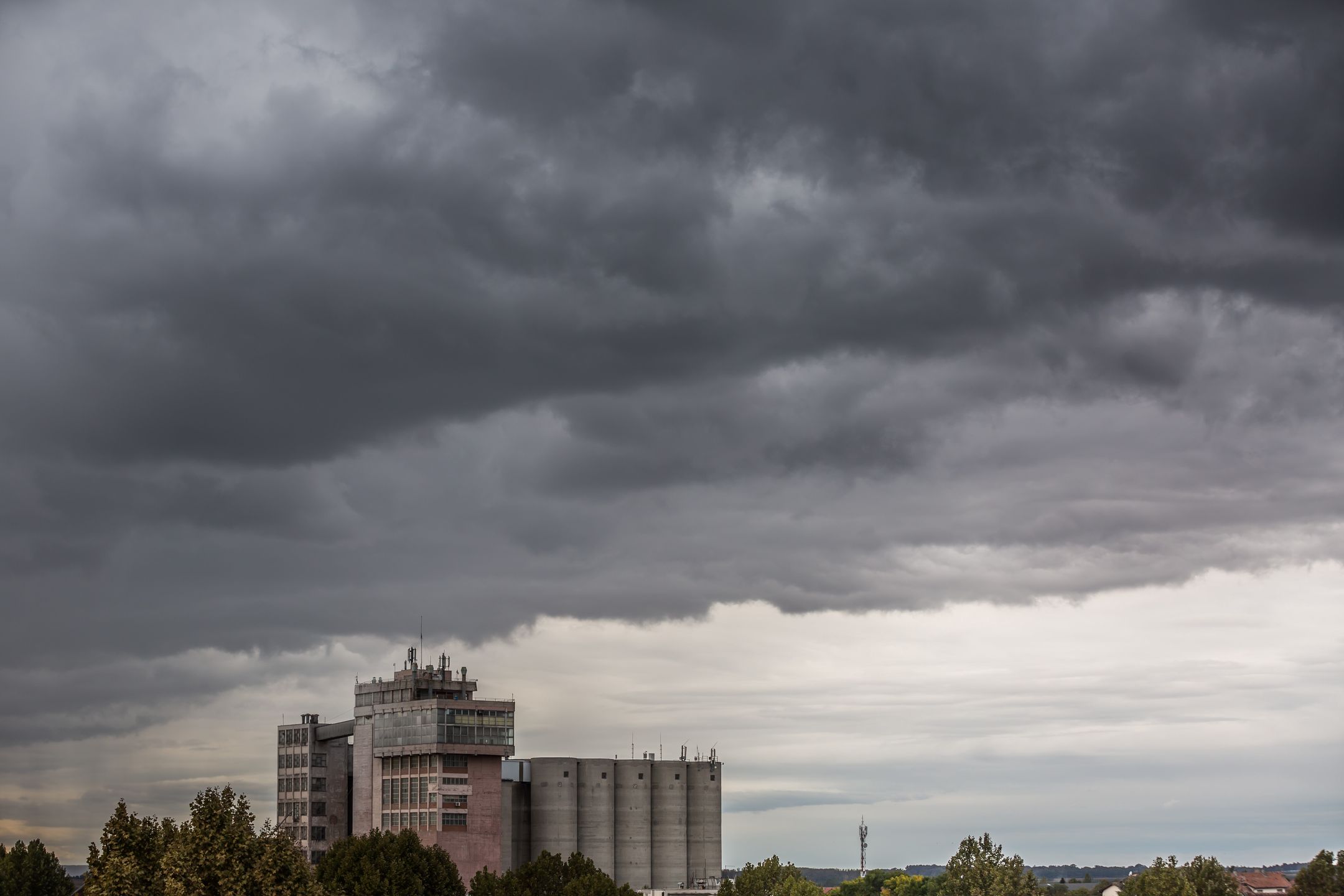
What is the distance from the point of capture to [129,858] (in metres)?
115

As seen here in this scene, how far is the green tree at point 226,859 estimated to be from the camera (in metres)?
111

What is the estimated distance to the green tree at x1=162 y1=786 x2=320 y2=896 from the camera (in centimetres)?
11075

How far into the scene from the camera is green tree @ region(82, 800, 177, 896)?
373ft

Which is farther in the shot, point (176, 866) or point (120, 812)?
point (120, 812)

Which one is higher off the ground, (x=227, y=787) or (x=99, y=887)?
(x=227, y=787)

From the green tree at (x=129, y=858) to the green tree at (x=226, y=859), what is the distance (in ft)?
7.25

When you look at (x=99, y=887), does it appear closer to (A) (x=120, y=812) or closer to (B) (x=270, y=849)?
(A) (x=120, y=812)

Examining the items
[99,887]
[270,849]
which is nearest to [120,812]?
[99,887]

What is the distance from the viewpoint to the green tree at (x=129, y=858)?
114 m

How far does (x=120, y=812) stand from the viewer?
11800cm

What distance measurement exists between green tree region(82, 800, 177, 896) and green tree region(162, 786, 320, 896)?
2.21 m

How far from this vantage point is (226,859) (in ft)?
367

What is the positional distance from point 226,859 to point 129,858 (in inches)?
347

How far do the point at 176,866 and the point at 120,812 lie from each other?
33.9 feet
